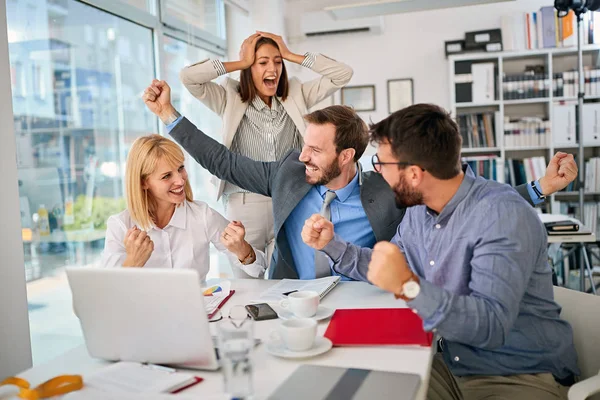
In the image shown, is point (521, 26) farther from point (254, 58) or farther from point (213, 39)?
point (254, 58)

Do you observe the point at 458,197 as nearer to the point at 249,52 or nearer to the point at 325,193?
the point at 325,193

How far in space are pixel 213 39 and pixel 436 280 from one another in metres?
4.00

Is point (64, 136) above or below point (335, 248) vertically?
above

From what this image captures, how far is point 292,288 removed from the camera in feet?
6.10

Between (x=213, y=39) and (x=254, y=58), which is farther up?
(x=213, y=39)

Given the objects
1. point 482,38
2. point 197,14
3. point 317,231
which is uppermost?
point 197,14

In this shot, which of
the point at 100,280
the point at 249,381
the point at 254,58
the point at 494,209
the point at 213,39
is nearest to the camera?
the point at 249,381

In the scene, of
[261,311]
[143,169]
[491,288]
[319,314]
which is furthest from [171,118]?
[491,288]

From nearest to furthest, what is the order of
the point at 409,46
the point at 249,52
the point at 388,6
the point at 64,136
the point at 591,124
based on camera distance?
the point at 249,52
the point at 64,136
the point at 388,6
the point at 591,124
the point at 409,46

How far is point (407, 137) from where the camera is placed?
1436 mm

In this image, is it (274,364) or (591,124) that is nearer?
(274,364)

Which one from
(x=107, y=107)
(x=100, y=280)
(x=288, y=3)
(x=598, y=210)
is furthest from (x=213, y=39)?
(x=100, y=280)

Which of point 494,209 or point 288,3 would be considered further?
point 288,3

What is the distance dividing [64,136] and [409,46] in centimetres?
364
